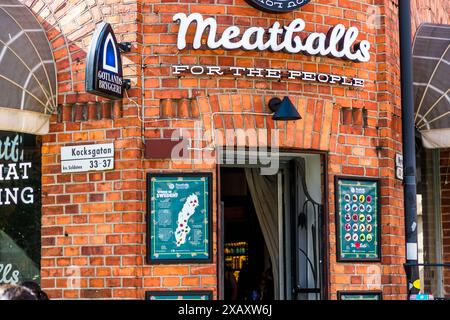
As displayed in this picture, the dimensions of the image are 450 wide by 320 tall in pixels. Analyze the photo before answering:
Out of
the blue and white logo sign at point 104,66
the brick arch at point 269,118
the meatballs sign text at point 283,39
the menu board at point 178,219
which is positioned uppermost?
the meatballs sign text at point 283,39

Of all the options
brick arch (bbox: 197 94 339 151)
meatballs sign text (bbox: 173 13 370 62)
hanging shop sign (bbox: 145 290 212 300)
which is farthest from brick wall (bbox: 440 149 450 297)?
hanging shop sign (bbox: 145 290 212 300)

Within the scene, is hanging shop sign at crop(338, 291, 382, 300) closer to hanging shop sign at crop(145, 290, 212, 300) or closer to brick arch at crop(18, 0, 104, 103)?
hanging shop sign at crop(145, 290, 212, 300)

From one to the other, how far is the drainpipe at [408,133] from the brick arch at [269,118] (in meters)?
0.81

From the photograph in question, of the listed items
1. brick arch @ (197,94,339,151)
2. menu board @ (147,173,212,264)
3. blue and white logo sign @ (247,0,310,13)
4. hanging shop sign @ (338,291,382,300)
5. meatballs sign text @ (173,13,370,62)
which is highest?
blue and white logo sign @ (247,0,310,13)

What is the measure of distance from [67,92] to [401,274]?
4.21 metres

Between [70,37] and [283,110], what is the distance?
2324 mm

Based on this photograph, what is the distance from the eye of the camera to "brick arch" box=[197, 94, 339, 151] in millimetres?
9781

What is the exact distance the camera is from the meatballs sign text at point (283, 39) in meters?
9.70

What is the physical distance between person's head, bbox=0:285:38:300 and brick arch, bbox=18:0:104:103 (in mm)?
5537

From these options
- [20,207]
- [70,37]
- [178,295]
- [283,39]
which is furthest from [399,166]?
[20,207]

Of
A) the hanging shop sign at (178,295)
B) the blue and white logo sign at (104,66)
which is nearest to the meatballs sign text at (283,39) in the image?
the blue and white logo sign at (104,66)

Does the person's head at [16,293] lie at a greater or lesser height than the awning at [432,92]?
lesser

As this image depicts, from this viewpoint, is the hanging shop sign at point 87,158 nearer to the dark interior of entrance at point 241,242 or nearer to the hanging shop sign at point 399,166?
the dark interior of entrance at point 241,242
